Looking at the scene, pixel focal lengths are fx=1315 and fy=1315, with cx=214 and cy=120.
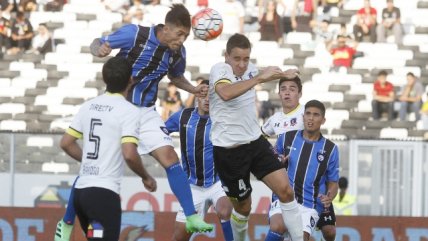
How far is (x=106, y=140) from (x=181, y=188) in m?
1.57

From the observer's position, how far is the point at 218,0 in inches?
1040

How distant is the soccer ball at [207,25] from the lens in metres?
12.9

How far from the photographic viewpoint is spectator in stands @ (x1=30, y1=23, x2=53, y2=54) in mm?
26172

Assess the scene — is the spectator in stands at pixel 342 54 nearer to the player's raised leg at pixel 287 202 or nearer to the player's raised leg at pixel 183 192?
the player's raised leg at pixel 287 202

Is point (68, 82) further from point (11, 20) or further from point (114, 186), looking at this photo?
point (114, 186)

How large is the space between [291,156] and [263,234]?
7.93ft

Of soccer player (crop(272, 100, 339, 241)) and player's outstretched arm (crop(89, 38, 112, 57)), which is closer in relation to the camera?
player's outstretched arm (crop(89, 38, 112, 57))

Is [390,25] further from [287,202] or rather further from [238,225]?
[287,202]

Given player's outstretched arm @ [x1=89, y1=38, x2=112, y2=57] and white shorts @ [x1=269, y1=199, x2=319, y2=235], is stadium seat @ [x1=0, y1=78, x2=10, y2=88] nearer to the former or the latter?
white shorts @ [x1=269, y1=199, x2=319, y2=235]

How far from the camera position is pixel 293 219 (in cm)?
1236

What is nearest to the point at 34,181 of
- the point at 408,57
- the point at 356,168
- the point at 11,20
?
the point at 356,168

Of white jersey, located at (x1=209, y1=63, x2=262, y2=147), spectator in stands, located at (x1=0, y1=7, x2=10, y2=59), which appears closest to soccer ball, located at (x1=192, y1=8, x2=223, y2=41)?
white jersey, located at (x1=209, y1=63, x2=262, y2=147)

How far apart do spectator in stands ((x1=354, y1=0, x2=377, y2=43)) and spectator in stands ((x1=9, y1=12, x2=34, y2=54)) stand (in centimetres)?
649

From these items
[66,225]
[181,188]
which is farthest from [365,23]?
[66,225]
